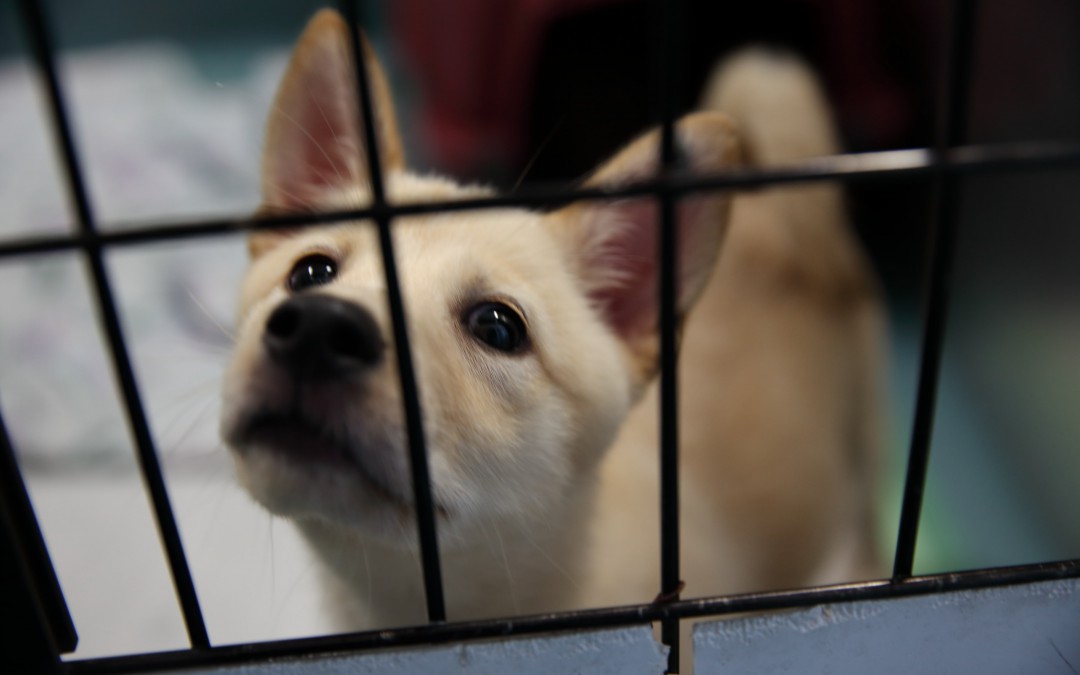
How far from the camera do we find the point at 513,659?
0.78m

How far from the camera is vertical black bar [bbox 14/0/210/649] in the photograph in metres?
0.60

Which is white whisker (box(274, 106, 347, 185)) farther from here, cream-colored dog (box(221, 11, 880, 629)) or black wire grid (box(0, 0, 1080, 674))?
black wire grid (box(0, 0, 1080, 674))

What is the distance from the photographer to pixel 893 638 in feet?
2.62

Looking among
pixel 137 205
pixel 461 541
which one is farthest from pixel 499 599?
pixel 137 205

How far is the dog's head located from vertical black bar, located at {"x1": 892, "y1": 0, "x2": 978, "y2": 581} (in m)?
0.25

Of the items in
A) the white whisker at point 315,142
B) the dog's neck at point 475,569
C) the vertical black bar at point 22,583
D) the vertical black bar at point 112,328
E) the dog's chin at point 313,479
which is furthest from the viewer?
the white whisker at point 315,142

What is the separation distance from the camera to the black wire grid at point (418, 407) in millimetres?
633

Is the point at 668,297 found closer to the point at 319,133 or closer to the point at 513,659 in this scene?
the point at 513,659

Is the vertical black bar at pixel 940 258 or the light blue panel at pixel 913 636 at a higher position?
the vertical black bar at pixel 940 258

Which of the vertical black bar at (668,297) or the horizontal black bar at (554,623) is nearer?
the vertical black bar at (668,297)

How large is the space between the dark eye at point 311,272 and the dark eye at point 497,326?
0.19 meters

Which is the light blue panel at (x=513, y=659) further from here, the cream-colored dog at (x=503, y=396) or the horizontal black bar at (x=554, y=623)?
the cream-colored dog at (x=503, y=396)

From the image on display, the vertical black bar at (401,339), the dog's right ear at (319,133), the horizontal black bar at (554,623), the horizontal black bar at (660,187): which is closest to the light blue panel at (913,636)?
the horizontal black bar at (554,623)

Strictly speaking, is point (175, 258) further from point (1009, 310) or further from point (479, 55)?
point (1009, 310)
